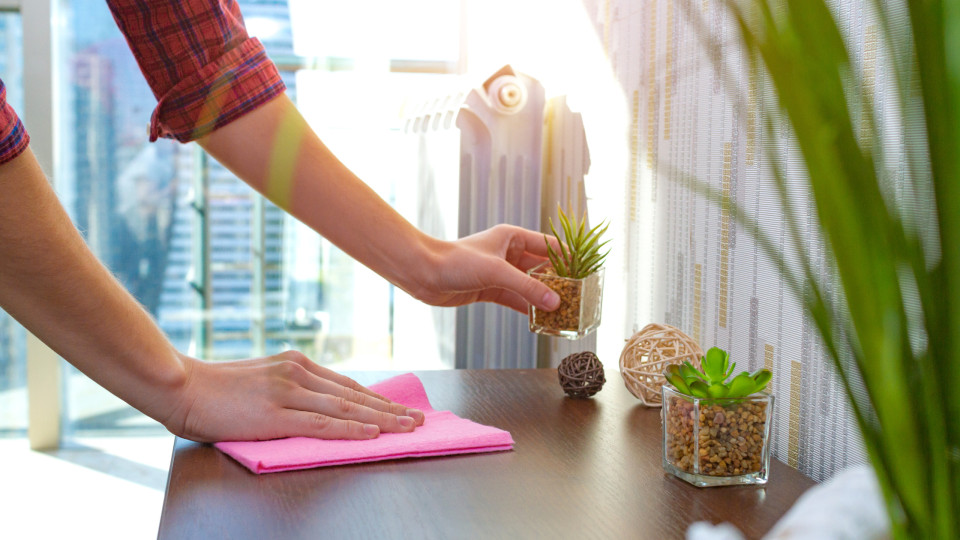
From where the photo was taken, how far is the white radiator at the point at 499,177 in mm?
1778

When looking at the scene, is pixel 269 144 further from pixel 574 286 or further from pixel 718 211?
pixel 718 211

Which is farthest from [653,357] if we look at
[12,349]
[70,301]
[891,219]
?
[12,349]

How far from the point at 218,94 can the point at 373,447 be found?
0.53m

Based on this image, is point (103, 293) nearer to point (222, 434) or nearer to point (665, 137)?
point (222, 434)

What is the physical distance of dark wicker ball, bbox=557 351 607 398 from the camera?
98cm

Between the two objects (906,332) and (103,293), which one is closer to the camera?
(906,332)

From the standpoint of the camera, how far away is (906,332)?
0.78 feet

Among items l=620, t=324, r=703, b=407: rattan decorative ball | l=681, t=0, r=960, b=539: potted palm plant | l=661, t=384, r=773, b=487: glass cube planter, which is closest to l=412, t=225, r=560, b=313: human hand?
l=620, t=324, r=703, b=407: rattan decorative ball

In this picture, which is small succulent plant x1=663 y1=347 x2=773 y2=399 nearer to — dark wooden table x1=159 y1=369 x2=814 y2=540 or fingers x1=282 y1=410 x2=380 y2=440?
dark wooden table x1=159 y1=369 x2=814 y2=540

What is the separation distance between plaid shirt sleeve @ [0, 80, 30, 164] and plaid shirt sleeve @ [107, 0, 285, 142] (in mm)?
333

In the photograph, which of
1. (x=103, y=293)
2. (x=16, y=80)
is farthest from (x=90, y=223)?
(x=103, y=293)

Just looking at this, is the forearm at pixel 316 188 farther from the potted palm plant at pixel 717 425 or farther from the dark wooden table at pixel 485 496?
the potted palm plant at pixel 717 425

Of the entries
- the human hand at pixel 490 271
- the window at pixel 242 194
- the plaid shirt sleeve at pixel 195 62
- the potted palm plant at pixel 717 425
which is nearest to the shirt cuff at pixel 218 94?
the plaid shirt sleeve at pixel 195 62

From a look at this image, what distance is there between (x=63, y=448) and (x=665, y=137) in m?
2.42
